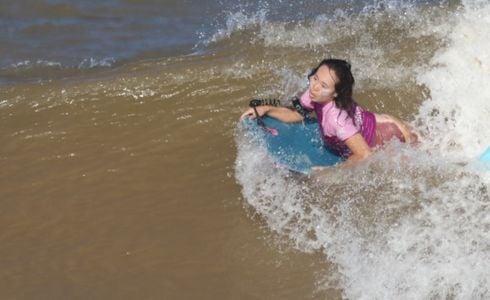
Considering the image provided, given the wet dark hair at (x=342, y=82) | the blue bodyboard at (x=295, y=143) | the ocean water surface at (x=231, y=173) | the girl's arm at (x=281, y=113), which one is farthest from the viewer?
the girl's arm at (x=281, y=113)

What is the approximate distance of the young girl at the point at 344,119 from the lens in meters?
4.44

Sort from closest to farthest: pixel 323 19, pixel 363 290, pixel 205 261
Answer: pixel 363 290 < pixel 205 261 < pixel 323 19

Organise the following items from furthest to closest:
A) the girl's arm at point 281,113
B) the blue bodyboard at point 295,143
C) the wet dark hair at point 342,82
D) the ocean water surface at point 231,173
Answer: the girl's arm at point 281,113
the blue bodyboard at point 295,143
the wet dark hair at point 342,82
the ocean water surface at point 231,173

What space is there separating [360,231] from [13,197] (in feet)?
7.07

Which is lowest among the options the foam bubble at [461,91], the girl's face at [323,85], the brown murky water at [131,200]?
the brown murky water at [131,200]

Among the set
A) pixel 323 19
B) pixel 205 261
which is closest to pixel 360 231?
pixel 205 261

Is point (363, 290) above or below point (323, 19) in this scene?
below

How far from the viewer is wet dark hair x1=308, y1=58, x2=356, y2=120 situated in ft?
14.5

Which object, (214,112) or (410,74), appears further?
(410,74)

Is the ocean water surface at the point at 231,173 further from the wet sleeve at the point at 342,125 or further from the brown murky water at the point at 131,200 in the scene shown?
the wet sleeve at the point at 342,125

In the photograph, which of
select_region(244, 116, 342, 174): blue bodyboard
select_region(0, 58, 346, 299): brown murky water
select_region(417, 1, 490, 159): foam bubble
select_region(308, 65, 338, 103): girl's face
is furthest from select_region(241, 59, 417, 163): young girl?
select_region(0, 58, 346, 299): brown murky water

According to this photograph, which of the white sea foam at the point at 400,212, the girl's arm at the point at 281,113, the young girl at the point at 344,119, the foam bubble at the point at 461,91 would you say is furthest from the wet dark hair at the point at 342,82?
the foam bubble at the point at 461,91

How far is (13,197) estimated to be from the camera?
455 centimetres

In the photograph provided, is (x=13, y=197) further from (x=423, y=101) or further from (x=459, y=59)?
(x=459, y=59)
